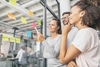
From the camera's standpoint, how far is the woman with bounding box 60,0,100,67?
614 millimetres

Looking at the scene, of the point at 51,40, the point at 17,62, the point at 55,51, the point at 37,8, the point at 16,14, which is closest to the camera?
the point at 55,51

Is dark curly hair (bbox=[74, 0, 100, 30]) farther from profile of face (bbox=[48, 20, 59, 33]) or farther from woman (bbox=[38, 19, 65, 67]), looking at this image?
profile of face (bbox=[48, 20, 59, 33])

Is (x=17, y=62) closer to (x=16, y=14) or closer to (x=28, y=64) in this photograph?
(x=28, y=64)

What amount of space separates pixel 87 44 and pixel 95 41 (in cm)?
6

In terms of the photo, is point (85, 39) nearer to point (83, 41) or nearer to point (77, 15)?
point (83, 41)

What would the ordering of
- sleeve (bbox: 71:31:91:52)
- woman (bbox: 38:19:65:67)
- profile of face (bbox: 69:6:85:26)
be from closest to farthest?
sleeve (bbox: 71:31:91:52)
profile of face (bbox: 69:6:85:26)
woman (bbox: 38:19:65:67)

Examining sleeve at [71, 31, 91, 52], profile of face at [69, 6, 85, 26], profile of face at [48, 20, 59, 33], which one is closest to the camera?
sleeve at [71, 31, 91, 52]

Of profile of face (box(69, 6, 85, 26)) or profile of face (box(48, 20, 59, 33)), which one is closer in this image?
profile of face (box(69, 6, 85, 26))

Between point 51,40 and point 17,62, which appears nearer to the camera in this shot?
point 51,40

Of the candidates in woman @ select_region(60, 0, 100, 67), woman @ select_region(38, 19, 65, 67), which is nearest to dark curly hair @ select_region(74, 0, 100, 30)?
woman @ select_region(60, 0, 100, 67)

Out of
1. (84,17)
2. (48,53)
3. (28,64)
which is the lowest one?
→ (28,64)

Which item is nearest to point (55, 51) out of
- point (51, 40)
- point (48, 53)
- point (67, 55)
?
point (48, 53)

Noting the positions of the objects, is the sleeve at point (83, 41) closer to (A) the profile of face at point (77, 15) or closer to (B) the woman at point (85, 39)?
(B) the woman at point (85, 39)

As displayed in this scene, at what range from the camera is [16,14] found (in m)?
4.21
